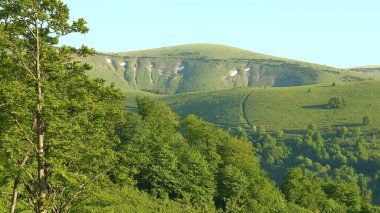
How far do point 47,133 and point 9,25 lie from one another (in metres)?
6.28

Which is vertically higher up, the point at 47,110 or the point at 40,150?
the point at 47,110

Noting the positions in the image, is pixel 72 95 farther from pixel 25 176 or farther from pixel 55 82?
pixel 25 176

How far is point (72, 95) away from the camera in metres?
25.7

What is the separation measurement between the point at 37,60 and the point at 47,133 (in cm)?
408

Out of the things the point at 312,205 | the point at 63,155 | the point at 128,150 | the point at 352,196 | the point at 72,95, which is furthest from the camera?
the point at 352,196

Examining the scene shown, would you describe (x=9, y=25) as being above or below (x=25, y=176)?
above

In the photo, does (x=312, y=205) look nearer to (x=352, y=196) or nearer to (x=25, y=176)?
(x=352, y=196)

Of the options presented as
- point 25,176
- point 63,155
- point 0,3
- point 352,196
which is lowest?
point 352,196

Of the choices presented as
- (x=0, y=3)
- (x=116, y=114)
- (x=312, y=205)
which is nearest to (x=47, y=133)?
(x=116, y=114)

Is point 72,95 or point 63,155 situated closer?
point 63,155

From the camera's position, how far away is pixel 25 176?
2525 centimetres

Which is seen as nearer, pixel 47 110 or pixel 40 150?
pixel 47 110

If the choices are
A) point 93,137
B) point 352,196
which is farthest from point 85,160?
point 352,196

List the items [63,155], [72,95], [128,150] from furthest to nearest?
[128,150]
[72,95]
[63,155]
